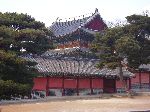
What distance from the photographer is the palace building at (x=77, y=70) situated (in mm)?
35000

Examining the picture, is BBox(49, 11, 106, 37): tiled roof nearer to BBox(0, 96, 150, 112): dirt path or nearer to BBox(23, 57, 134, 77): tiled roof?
BBox(23, 57, 134, 77): tiled roof

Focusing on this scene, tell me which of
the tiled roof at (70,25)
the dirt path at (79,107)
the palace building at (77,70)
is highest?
the tiled roof at (70,25)

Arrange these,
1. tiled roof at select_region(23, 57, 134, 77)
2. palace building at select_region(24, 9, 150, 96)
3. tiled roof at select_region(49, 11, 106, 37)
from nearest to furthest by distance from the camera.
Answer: tiled roof at select_region(23, 57, 134, 77) → palace building at select_region(24, 9, 150, 96) → tiled roof at select_region(49, 11, 106, 37)

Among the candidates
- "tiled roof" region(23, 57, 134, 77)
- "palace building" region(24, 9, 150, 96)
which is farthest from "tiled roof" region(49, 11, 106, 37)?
"tiled roof" region(23, 57, 134, 77)

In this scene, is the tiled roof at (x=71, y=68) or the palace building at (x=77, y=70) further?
the palace building at (x=77, y=70)

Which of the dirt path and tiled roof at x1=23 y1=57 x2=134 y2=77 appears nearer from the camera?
the dirt path

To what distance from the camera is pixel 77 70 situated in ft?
122

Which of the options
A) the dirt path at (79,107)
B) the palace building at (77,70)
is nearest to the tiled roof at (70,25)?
the palace building at (77,70)

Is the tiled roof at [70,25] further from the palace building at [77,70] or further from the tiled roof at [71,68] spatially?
the tiled roof at [71,68]

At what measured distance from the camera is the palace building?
35000 mm

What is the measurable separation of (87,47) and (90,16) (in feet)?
17.2

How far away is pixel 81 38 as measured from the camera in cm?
4462

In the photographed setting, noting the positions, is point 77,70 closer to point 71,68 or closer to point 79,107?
point 71,68

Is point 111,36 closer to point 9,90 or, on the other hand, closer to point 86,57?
point 86,57
